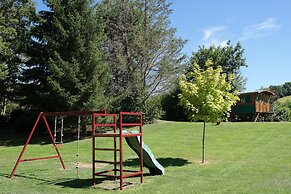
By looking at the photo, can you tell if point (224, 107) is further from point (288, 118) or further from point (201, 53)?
point (201, 53)

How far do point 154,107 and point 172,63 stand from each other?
4360 millimetres

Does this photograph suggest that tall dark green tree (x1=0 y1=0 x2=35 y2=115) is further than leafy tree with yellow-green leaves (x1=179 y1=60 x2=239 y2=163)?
Yes

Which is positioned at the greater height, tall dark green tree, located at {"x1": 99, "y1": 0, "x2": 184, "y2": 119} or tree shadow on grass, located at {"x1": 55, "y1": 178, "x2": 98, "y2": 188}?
tall dark green tree, located at {"x1": 99, "y1": 0, "x2": 184, "y2": 119}

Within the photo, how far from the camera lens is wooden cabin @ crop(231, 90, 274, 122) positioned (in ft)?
120

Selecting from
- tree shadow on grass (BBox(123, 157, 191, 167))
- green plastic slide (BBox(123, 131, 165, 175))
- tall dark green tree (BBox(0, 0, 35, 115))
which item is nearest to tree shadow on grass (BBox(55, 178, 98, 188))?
green plastic slide (BBox(123, 131, 165, 175))

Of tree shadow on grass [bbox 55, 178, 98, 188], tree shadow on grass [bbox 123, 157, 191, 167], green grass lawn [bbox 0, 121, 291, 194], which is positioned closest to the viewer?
green grass lawn [bbox 0, 121, 291, 194]

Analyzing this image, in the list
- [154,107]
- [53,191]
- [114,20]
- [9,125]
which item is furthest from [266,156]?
[9,125]

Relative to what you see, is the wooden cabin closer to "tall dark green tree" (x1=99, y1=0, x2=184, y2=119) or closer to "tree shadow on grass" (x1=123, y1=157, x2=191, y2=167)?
"tall dark green tree" (x1=99, y1=0, x2=184, y2=119)

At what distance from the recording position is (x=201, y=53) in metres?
56.2

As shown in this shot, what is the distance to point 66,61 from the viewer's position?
2567 cm

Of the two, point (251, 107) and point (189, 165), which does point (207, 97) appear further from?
point (251, 107)

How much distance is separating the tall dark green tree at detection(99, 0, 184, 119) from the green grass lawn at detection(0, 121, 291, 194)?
6099 mm

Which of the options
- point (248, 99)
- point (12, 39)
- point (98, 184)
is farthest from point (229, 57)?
point (98, 184)

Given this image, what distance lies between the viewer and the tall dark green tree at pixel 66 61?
25.0 metres
